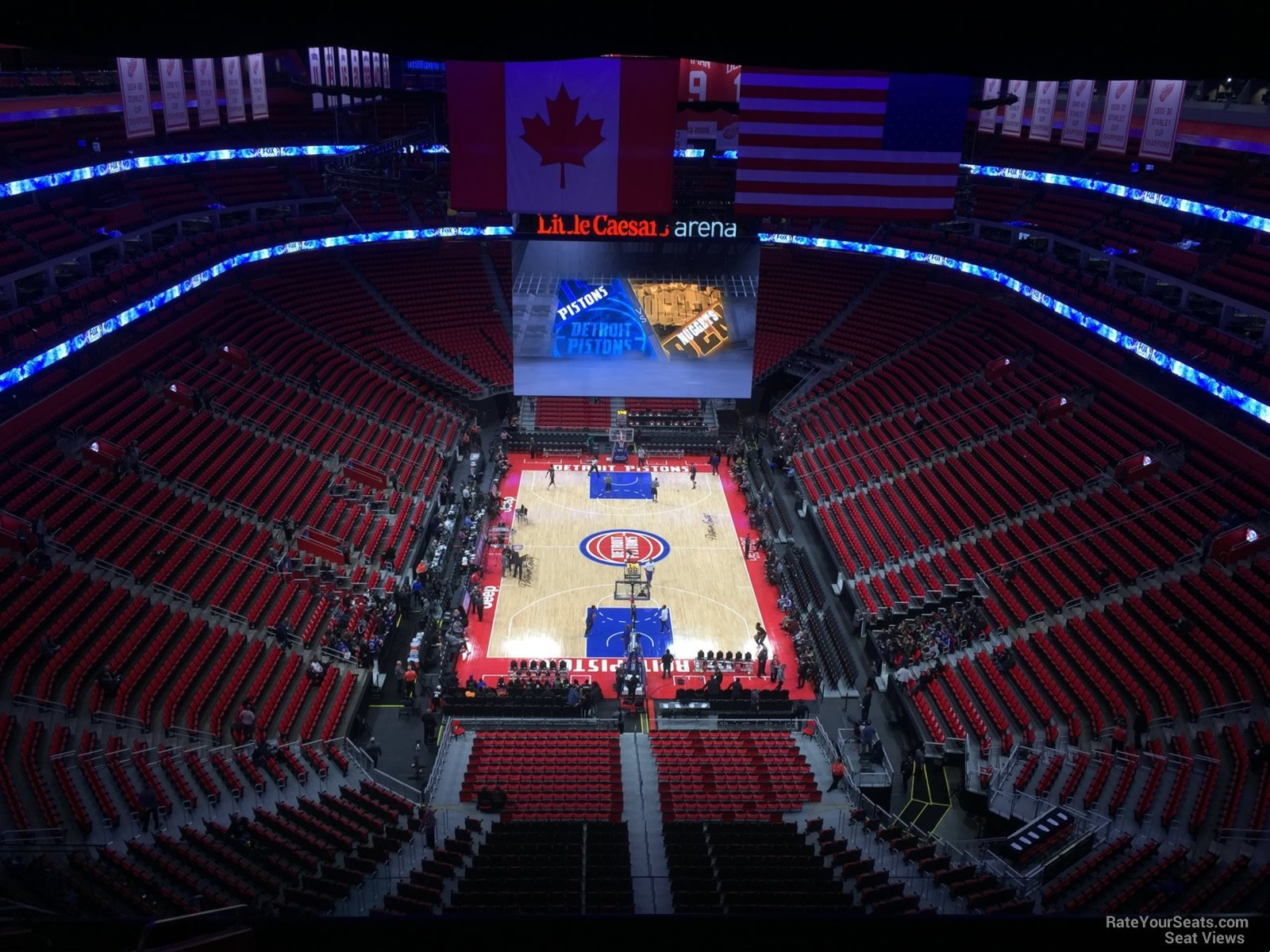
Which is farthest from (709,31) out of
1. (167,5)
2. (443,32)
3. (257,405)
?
(257,405)

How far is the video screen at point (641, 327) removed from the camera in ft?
92.9

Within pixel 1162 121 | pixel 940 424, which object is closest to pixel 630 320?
pixel 940 424

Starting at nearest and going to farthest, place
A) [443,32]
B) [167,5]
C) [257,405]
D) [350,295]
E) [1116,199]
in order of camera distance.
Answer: [167,5] < [443,32] < [257,405] < [1116,199] < [350,295]

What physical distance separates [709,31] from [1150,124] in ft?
64.4

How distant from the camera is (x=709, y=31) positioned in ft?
17.8

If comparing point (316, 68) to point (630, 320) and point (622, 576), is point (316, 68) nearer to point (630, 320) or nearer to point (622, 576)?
point (630, 320)

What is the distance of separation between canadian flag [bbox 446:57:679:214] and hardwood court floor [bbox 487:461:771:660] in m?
14.9

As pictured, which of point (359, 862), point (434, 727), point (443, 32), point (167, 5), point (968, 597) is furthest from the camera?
point (968, 597)

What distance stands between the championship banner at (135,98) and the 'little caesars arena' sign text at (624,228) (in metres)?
9.17

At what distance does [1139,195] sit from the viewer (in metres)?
28.9

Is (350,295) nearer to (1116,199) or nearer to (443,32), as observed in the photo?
(1116,199)

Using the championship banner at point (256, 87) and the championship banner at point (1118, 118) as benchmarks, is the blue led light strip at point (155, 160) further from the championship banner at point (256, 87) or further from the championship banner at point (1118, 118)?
the championship banner at point (1118, 118)

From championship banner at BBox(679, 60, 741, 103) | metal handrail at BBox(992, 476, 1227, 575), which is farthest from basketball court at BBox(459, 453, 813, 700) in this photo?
championship banner at BBox(679, 60, 741, 103)

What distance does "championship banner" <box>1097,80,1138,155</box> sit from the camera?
19.2 m
